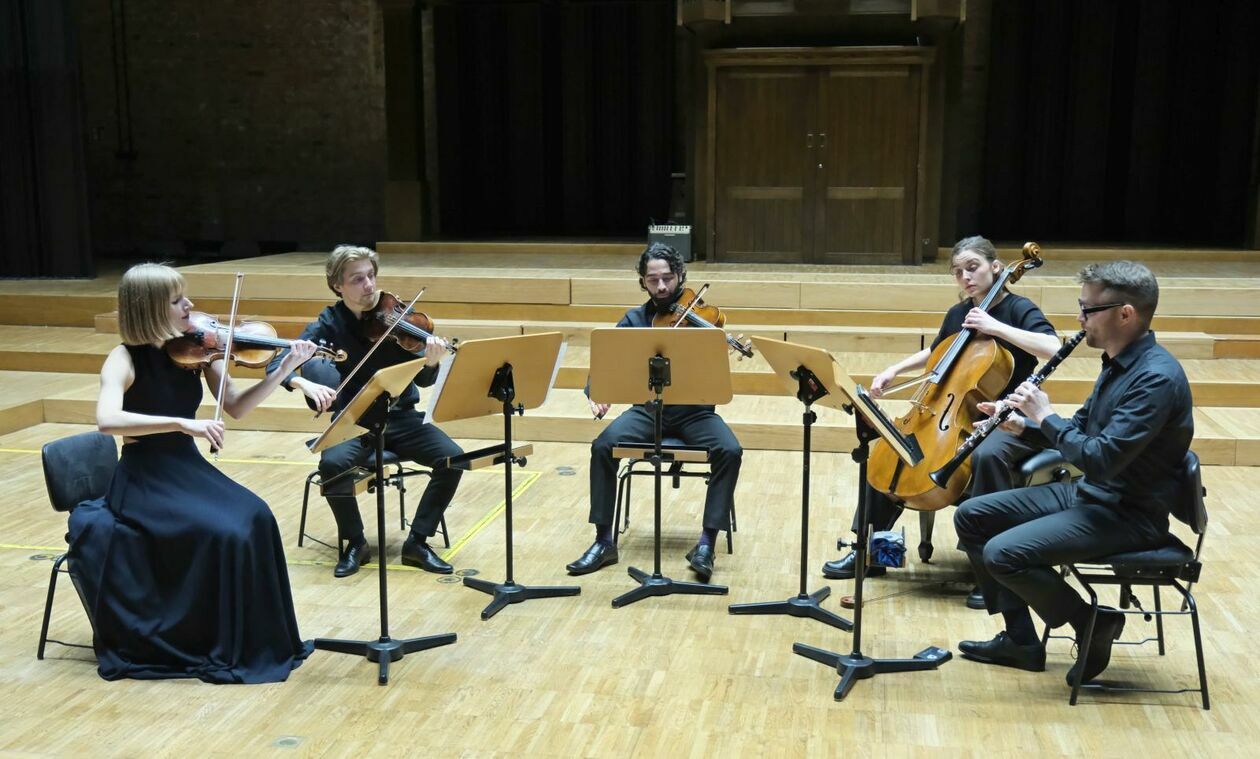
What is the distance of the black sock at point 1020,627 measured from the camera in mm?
3547

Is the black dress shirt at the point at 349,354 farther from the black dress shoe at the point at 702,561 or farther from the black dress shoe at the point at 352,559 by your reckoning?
the black dress shoe at the point at 702,561

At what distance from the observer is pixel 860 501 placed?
3439 mm

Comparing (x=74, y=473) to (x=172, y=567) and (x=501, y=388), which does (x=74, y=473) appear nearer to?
(x=172, y=567)

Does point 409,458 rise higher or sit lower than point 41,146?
lower

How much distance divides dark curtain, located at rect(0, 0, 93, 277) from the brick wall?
10.4ft

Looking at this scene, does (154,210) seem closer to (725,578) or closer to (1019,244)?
(1019,244)

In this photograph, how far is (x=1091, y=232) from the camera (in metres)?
12.0

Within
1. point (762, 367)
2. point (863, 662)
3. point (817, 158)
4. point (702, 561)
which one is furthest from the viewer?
point (817, 158)

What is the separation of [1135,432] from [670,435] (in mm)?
1895

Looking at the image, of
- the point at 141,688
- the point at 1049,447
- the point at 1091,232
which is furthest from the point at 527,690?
the point at 1091,232

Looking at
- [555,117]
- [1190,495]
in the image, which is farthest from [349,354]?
[555,117]

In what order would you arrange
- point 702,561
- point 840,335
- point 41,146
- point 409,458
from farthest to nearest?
point 41,146 → point 840,335 → point 409,458 → point 702,561

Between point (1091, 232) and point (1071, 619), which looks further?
point (1091, 232)

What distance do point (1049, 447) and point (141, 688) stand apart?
114 inches
